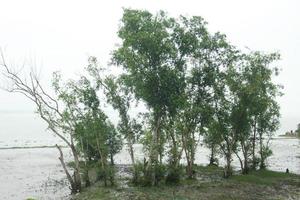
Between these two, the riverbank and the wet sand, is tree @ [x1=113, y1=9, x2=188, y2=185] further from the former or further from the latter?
the wet sand

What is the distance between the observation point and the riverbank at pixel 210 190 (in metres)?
A: 45.1

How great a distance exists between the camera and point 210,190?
4941cm

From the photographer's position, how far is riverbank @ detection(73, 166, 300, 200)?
45094 millimetres

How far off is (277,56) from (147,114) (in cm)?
2210

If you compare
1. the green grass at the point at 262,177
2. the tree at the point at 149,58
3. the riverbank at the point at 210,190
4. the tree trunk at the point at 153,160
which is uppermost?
the tree at the point at 149,58

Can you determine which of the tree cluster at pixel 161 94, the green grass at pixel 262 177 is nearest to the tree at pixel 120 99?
the tree cluster at pixel 161 94

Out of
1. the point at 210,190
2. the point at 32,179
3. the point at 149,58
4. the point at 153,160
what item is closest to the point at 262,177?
the point at 210,190

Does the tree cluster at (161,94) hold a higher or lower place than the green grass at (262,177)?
higher

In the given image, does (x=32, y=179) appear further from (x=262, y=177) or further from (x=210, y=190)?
(x=262, y=177)

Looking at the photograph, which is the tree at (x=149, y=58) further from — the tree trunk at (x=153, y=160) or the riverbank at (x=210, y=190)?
the riverbank at (x=210, y=190)

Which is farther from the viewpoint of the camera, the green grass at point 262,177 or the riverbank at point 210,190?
the green grass at point 262,177

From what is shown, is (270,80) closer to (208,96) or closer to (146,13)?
(208,96)

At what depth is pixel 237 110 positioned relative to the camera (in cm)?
6075

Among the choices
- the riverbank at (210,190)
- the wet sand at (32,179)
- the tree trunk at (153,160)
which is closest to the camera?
the riverbank at (210,190)
